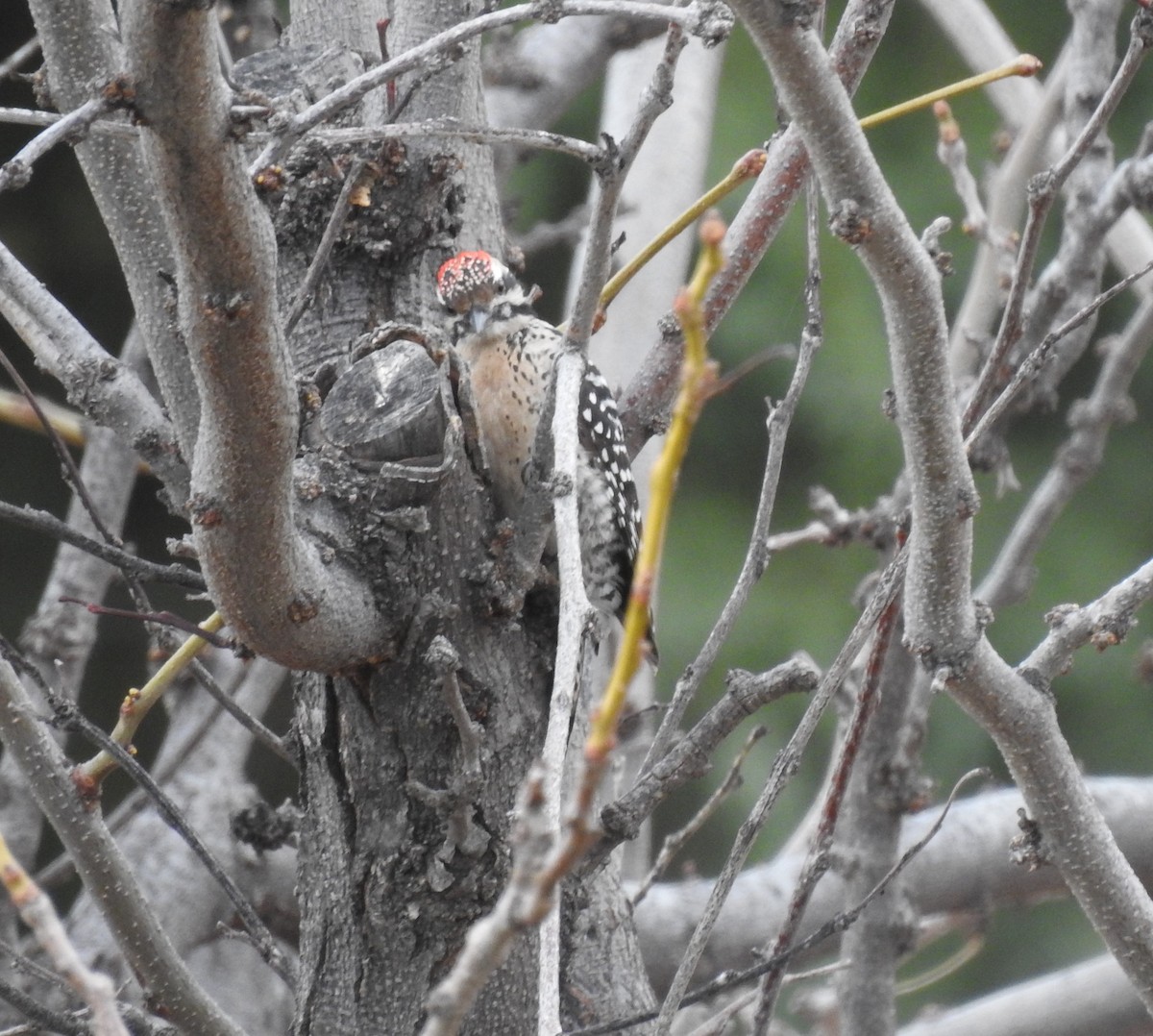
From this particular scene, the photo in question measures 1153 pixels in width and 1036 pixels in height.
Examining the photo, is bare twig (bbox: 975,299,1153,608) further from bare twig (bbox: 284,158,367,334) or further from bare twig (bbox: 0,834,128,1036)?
bare twig (bbox: 0,834,128,1036)

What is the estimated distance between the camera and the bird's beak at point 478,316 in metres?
2.71

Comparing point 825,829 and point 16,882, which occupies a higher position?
point 825,829

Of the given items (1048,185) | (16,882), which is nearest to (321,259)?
(1048,185)

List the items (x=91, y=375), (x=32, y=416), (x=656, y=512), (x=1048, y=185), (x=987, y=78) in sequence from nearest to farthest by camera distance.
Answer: (x=656, y=512), (x=987, y=78), (x=1048, y=185), (x=91, y=375), (x=32, y=416)

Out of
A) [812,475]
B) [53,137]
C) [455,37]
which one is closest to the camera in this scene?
[53,137]

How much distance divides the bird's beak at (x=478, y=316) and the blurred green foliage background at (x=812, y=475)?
2940mm

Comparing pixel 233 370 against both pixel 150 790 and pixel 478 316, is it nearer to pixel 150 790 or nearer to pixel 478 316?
pixel 150 790

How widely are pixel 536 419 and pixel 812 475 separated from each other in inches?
161

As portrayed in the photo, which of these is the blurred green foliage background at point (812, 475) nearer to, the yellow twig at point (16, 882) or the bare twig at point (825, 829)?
the bare twig at point (825, 829)

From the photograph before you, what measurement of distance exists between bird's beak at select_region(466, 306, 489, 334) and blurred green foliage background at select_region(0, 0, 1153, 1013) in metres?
2.94

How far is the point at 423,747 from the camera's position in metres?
1.65

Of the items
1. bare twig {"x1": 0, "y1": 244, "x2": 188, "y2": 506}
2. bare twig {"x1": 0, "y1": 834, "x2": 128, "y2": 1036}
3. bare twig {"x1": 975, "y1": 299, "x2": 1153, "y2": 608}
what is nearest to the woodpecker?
bare twig {"x1": 975, "y1": 299, "x2": 1153, "y2": 608}

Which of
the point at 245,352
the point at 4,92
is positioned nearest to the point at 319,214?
the point at 245,352

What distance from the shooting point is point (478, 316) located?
8.97 ft
